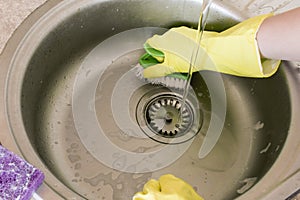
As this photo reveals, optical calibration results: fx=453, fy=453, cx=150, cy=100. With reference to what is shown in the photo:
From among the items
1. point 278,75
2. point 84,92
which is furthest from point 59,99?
point 278,75

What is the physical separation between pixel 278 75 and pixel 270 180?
22cm

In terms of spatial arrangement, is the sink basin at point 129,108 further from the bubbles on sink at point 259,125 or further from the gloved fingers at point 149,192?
the gloved fingers at point 149,192

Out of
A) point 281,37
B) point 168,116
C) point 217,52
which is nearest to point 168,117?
point 168,116

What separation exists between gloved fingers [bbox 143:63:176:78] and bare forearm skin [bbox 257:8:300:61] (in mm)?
207

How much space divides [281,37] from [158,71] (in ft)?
0.88

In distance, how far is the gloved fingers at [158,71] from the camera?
894 millimetres

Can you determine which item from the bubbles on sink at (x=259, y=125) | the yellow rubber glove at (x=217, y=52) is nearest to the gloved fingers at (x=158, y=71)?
the yellow rubber glove at (x=217, y=52)

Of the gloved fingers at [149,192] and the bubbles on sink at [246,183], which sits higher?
the bubbles on sink at [246,183]

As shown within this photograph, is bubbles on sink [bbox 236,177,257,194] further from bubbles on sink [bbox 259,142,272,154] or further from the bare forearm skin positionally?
the bare forearm skin

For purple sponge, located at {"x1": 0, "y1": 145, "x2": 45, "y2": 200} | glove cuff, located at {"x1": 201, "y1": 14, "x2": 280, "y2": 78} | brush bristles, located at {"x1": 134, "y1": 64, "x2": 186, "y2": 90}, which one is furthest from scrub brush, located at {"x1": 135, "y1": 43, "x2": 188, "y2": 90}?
purple sponge, located at {"x1": 0, "y1": 145, "x2": 45, "y2": 200}

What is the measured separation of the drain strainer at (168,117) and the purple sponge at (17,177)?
0.32 metres

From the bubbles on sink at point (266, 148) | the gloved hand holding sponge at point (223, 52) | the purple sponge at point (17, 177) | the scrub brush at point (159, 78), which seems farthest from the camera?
the scrub brush at point (159, 78)

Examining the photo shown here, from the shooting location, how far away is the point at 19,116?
2.19 ft

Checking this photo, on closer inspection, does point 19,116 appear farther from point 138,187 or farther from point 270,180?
point 270,180
